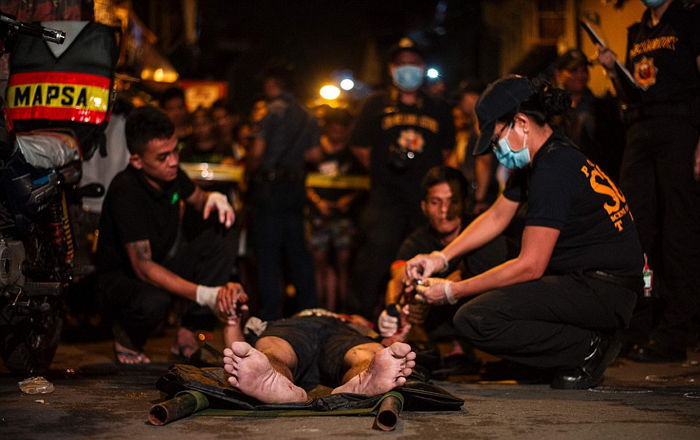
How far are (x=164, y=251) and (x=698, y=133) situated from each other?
Result: 3355 millimetres

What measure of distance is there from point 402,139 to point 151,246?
231cm

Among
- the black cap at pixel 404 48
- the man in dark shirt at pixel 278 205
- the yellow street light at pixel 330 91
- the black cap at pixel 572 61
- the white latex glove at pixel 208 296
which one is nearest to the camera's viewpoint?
the white latex glove at pixel 208 296

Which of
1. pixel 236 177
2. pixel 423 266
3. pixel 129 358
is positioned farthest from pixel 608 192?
pixel 236 177

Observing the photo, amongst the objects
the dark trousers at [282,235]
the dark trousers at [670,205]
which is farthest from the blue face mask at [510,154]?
the dark trousers at [282,235]

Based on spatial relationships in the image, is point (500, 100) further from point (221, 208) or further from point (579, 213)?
point (221, 208)

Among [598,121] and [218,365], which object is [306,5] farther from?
[218,365]

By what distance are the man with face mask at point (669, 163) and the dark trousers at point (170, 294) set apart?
8.42 feet

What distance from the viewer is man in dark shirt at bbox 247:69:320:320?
7.52 m

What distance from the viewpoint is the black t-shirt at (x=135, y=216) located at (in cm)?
543

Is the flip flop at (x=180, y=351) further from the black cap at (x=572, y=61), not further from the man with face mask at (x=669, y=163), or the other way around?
the black cap at (x=572, y=61)

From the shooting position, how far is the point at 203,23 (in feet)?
70.1

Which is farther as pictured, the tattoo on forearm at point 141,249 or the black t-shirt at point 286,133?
the black t-shirt at point 286,133

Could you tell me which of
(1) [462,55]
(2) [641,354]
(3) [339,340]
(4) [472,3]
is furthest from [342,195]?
(1) [462,55]

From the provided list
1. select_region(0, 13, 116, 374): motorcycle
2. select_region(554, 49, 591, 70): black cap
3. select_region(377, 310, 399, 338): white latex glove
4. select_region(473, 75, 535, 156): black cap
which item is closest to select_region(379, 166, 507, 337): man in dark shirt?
select_region(377, 310, 399, 338): white latex glove
